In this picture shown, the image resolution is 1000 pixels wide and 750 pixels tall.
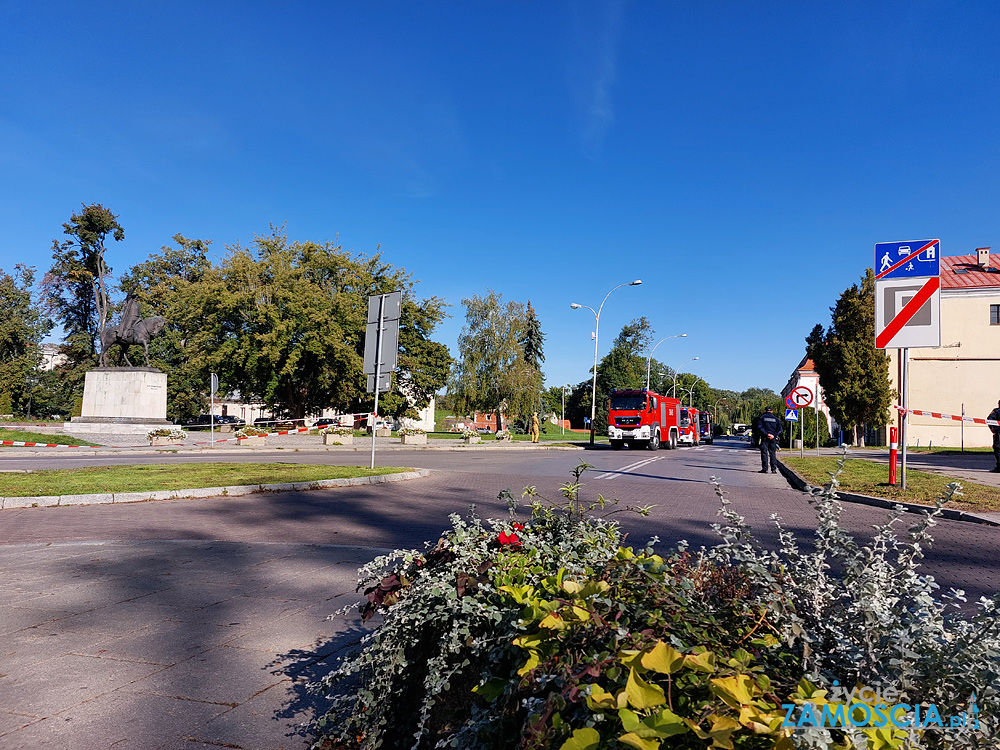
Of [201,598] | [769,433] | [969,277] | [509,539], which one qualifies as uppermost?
[969,277]

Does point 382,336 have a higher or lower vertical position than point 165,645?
higher

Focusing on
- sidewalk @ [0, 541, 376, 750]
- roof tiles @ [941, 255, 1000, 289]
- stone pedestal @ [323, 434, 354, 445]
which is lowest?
stone pedestal @ [323, 434, 354, 445]

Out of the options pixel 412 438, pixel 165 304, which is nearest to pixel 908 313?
pixel 412 438

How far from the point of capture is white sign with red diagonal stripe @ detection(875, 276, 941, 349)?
1233 cm

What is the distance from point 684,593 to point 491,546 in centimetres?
104

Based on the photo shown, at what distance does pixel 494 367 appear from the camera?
51000 millimetres

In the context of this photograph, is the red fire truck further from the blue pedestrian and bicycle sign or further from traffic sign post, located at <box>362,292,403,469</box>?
the blue pedestrian and bicycle sign

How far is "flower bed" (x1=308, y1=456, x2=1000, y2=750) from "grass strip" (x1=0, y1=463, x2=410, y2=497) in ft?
33.1

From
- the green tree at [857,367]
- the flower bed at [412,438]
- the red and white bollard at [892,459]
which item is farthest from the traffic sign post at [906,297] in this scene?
the green tree at [857,367]

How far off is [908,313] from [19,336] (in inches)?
2585

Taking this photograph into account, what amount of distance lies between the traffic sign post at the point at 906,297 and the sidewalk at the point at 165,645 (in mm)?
11441

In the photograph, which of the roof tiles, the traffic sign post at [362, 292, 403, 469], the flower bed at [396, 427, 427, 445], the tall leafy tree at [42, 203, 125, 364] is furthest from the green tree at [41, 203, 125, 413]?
the roof tiles

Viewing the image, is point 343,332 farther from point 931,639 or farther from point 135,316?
point 931,639

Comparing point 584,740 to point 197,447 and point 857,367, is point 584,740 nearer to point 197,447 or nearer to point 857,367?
point 197,447
